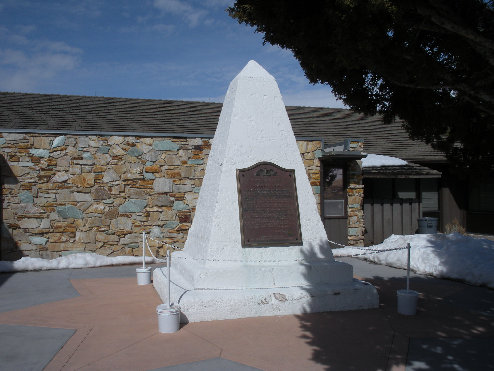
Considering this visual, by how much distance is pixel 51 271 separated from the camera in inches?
343

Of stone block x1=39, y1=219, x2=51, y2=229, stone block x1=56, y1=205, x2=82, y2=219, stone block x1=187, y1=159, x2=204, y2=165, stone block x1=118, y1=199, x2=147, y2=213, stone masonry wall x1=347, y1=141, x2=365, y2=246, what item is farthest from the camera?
stone masonry wall x1=347, y1=141, x2=365, y2=246

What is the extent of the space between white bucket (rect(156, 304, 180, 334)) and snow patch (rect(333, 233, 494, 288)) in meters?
3.29

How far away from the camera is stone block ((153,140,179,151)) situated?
10000 mm

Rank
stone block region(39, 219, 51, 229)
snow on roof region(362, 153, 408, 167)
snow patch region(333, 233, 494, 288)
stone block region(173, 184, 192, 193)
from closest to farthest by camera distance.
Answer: snow patch region(333, 233, 494, 288)
stone block region(39, 219, 51, 229)
stone block region(173, 184, 192, 193)
snow on roof region(362, 153, 408, 167)

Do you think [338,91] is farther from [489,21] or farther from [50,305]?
[50,305]

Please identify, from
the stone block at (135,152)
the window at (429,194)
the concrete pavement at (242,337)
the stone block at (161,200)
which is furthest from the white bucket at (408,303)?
the window at (429,194)

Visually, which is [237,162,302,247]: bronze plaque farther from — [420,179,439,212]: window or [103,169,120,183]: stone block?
[420,179,439,212]: window

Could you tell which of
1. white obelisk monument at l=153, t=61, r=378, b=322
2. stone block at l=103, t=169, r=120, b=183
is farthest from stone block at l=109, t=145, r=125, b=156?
white obelisk monument at l=153, t=61, r=378, b=322

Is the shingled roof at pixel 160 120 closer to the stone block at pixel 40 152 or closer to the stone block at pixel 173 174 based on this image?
the stone block at pixel 40 152

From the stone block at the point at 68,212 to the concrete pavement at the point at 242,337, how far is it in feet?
9.55

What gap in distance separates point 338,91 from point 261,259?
8.13 feet

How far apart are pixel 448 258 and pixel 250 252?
4541 mm

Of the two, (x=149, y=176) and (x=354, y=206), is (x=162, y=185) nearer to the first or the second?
(x=149, y=176)

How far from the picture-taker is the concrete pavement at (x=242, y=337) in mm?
3973
